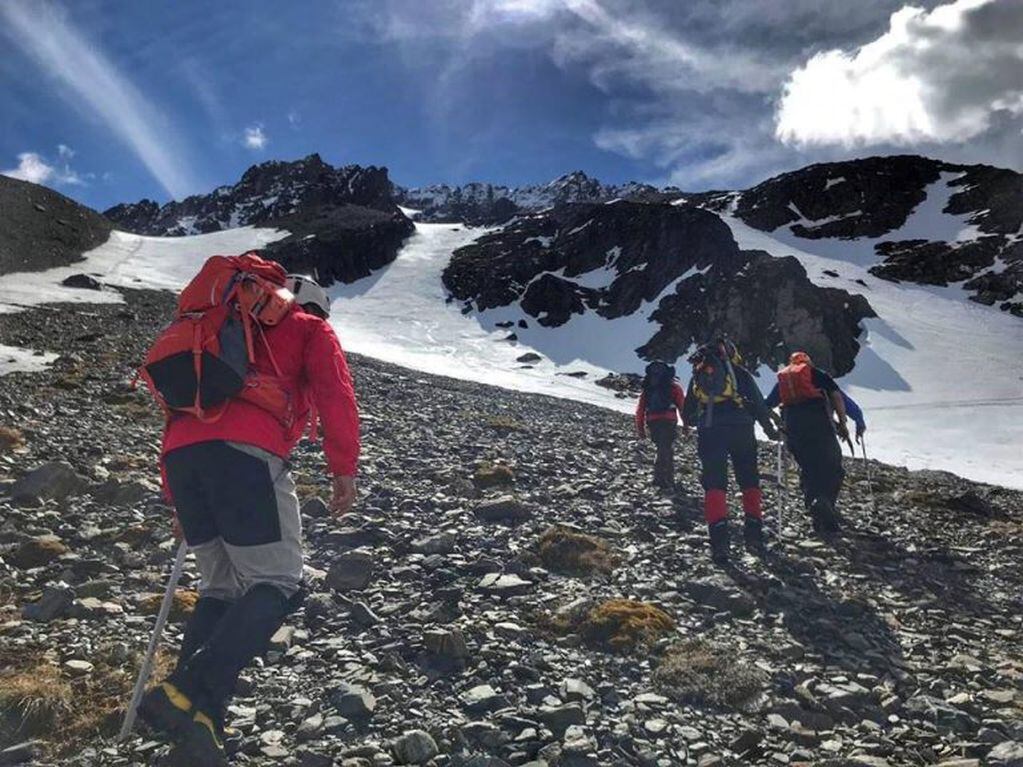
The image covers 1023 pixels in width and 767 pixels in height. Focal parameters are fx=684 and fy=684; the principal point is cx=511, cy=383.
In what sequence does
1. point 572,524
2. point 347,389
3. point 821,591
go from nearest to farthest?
point 347,389 < point 821,591 < point 572,524

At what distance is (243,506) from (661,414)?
10.8 metres

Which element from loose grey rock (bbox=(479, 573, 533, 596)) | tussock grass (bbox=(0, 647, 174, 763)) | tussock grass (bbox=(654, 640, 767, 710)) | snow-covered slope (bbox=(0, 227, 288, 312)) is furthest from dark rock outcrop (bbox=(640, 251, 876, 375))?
tussock grass (bbox=(0, 647, 174, 763))

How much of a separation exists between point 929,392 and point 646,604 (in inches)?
2376

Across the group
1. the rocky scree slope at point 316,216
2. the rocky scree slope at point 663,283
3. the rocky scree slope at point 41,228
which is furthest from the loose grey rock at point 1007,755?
the rocky scree slope at point 316,216

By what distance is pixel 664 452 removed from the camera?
13.4m

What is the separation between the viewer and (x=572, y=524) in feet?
32.3

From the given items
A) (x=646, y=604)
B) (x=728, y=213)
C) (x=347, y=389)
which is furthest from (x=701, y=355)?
(x=728, y=213)

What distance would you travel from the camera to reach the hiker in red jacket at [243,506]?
12.7ft

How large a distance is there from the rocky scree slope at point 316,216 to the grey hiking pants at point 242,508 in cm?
6831

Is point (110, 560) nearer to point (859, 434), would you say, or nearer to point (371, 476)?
point (371, 476)

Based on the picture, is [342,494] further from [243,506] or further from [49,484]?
[49,484]

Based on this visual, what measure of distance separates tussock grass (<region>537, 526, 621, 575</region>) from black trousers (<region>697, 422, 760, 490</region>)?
6.73ft

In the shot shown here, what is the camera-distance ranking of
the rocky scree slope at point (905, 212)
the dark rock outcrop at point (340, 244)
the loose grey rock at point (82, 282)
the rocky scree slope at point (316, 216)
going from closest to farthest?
the loose grey rock at point (82, 282) → the rocky scree slope at point (905, 212) → the dark rock outcrop at point (340, 244) → the rocky scree slope at point (316, 216)

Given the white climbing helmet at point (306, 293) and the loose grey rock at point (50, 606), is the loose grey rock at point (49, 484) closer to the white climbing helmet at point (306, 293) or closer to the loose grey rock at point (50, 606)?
the loose grey rock at point (50, 606)
